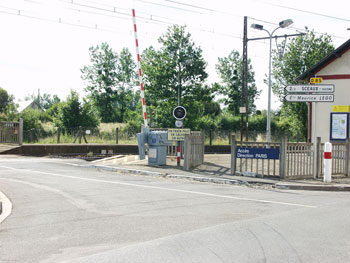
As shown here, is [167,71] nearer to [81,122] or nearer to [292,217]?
[81,122]

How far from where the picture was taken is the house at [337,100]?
2042cm

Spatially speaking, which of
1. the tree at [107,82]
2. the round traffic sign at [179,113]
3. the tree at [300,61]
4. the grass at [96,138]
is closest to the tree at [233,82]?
the tree at [107,82]

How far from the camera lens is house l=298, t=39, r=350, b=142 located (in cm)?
2042

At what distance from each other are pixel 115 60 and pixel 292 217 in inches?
2760

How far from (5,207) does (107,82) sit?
214 feet

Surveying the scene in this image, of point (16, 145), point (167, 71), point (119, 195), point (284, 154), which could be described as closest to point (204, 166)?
point (284, 154)

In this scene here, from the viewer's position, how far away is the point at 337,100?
20562 mm

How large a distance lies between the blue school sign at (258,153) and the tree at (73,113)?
27.3m

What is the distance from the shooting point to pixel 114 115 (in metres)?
72.2

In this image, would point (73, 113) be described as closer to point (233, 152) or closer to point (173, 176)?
point (173, 176)

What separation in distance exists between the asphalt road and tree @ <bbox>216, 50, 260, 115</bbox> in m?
64.8

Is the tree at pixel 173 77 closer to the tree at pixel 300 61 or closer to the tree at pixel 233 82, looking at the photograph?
the tree at pixel 300 61

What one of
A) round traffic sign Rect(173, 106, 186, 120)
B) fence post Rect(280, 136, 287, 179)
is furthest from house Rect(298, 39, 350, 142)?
fence post Rect(280, 136, 287, 179)

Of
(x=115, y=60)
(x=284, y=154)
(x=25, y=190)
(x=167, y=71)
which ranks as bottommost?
(x=25, y=190)
